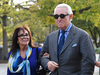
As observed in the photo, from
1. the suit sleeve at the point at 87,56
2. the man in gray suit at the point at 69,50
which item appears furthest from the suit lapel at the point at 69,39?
the suit sleeve at the point at 87,56

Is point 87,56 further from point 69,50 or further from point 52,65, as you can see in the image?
point 52,65

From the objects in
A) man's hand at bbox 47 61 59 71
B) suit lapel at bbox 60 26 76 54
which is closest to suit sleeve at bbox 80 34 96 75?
suit lapel at bbox 60 26 76 54

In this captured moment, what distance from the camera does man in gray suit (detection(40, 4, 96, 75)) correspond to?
2.10 meters

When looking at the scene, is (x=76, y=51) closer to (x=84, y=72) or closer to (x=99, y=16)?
(x=84, y=72)

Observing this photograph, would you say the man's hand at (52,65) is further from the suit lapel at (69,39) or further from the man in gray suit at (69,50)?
the suit lapel at (69,39)

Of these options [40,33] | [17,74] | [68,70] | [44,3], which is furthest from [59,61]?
[40,33]

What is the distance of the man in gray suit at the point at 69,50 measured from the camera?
2.10 m

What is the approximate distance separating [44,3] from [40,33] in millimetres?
22164

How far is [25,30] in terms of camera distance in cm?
316

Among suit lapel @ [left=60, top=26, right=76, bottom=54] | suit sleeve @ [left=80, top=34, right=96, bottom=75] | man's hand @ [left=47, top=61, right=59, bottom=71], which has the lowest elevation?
man's hand @ [left=47, top=61, right=59, bottom=71]

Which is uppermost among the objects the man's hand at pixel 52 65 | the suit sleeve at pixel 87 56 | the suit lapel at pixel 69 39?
the suit lapel at pixel 69 39

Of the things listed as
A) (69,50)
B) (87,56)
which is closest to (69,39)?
(69,50)

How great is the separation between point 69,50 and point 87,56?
0.78 feet

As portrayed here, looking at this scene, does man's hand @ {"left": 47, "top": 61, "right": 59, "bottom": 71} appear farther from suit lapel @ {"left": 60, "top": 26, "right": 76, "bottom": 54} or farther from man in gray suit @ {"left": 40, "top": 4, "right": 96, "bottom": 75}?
suit lapel @ {"left": 60, "top": 26, "right": 76, "bottom": 54}
